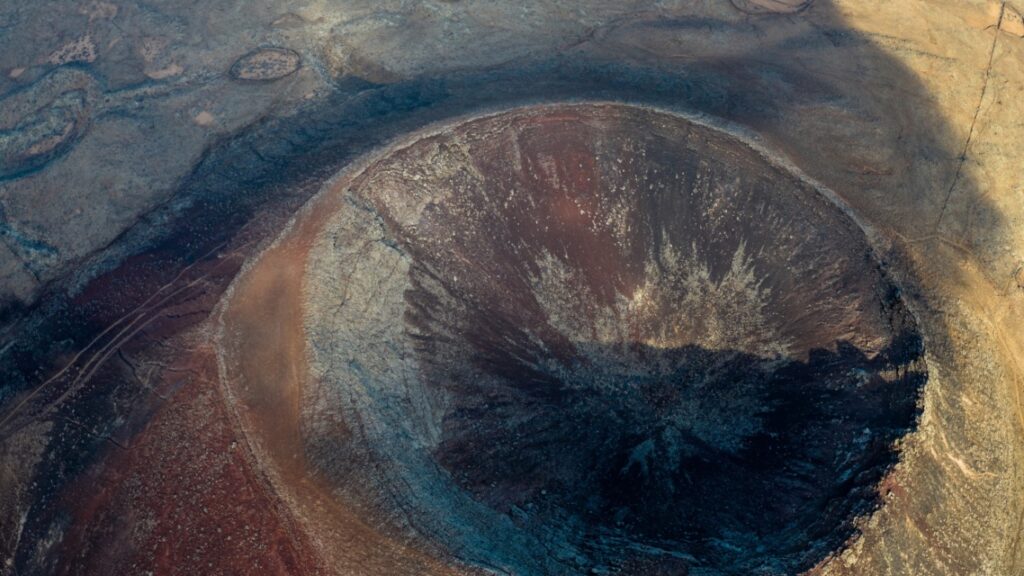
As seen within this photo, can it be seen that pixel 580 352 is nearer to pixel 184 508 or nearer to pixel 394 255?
pixel 394 255

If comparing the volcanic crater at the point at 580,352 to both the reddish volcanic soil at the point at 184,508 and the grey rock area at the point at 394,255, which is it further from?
the reddish volcanic soil at the point at 184,508

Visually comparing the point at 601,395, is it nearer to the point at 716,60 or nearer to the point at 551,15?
the point at 716,60

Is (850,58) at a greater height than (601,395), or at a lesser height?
greater

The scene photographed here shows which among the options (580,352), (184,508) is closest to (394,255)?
(580,352)

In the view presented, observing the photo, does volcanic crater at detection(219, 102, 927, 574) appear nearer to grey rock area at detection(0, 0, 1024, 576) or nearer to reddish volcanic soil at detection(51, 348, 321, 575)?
grey rock area at detection(0, 0, 1024, 576)

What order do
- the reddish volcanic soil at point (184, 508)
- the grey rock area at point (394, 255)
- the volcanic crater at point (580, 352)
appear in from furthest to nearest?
the volcanic crater at point (580, 352) → the grey rock area at point (394, 255) → the reddish volcanic soil at point (184, 508)

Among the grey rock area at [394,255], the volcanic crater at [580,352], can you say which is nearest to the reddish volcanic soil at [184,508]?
the grey rock area at [394,255]

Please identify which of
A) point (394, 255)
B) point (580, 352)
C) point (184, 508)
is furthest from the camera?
point (580, 352)

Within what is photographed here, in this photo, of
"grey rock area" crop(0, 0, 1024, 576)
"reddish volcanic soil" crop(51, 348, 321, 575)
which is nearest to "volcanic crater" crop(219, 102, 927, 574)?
"grey rock area" crop(0, 0, 1024, 576)

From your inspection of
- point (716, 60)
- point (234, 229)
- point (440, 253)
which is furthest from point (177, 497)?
point (716, 60)
